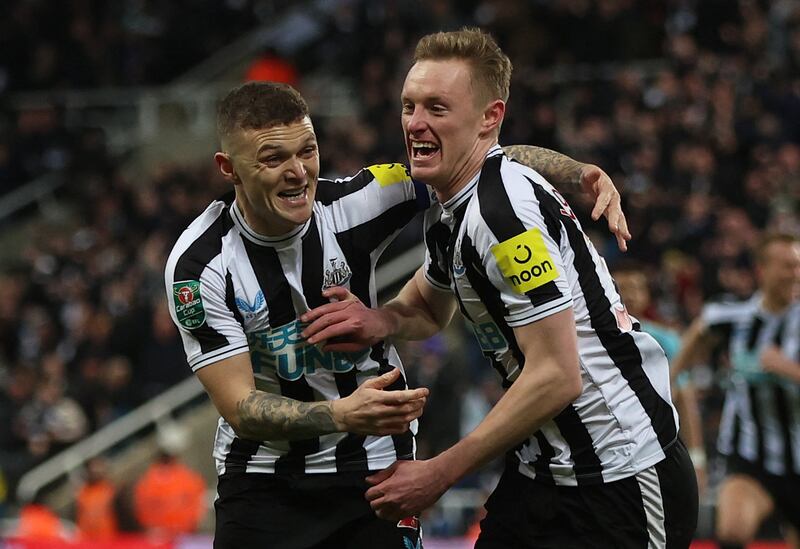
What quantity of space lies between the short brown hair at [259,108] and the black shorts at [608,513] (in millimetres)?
1413

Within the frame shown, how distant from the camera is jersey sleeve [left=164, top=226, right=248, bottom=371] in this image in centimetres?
418

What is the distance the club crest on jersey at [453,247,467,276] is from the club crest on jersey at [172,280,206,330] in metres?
0.86

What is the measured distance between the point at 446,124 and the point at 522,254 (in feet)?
1.68

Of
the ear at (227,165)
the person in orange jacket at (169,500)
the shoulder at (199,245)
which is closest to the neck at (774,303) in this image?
the shoulder at (199,245)

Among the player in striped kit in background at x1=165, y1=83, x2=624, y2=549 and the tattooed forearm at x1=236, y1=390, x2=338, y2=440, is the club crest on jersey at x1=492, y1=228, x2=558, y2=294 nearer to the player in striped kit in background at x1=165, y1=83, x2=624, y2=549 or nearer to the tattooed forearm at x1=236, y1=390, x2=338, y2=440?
the player in striped kit in background at x1=165, y1=83, x2=624, y2=549

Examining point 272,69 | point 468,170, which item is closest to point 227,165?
point 468,170

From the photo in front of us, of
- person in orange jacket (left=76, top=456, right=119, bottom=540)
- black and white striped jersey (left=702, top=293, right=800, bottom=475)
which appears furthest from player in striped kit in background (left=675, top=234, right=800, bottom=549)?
person in orange jacket (left=76, top=456, right=119, bottom=540)

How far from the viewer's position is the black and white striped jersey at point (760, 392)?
7.20 meters

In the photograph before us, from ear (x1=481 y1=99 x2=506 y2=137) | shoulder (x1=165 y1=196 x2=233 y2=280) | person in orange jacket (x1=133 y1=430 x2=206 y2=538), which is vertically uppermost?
ear (x1=481 y1=99 x2=506 y2=137)

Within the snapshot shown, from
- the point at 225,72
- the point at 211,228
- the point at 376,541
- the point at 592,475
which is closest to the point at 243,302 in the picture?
the point at 211,228

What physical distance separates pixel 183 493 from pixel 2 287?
4559 mm

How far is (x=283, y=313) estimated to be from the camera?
434cm

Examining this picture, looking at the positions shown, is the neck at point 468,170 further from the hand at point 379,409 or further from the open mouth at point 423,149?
the hand at point 379,409

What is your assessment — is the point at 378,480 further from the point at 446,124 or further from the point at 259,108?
the point at 259,108
